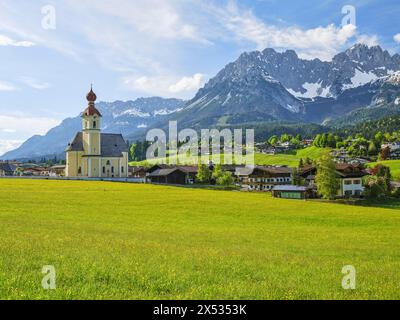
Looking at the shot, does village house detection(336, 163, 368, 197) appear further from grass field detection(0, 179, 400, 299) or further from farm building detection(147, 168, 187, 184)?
grass field detection(0, 179, 400, 299)

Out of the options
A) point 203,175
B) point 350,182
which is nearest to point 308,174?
point 350,182

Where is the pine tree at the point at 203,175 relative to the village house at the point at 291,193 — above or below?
above

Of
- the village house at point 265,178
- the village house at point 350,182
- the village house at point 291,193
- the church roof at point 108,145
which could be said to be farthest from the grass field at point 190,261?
the church roof at point 108,145

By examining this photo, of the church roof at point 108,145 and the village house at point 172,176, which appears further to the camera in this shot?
the church roof at point 108,145

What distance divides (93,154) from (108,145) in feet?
25.3

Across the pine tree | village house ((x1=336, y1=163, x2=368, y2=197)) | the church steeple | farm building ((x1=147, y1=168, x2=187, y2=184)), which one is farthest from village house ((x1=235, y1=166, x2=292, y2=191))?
the church steeple

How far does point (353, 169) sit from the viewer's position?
118938mm

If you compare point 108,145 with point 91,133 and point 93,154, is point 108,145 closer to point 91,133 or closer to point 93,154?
point 91,133

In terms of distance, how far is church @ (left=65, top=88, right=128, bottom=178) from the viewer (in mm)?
145875

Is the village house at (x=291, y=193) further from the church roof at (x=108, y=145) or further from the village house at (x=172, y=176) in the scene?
the church roof at (x=108, y=145)

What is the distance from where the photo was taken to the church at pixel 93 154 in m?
146

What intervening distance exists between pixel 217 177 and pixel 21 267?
4614 inches

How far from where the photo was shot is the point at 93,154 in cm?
14600

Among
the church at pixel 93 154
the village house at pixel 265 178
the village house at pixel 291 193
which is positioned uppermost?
the church at pixel 93 154
